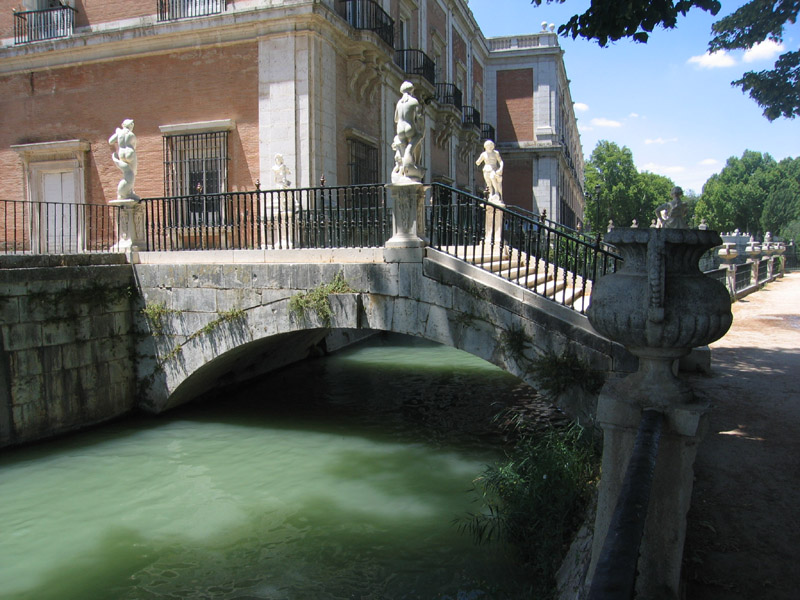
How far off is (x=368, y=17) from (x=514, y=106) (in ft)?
55.5

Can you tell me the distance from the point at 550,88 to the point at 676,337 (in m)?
29.7

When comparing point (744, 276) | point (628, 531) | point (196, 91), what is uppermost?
point (196, 91)

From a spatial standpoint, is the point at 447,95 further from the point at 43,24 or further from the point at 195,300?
the point at 195,300

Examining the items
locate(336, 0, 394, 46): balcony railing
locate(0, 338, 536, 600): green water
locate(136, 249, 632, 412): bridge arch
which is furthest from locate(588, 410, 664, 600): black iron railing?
locate(336, 0, 394, 46): balcony railing

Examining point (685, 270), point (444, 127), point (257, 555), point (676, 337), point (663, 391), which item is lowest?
point (257, 555)

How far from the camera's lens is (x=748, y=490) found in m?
4.42

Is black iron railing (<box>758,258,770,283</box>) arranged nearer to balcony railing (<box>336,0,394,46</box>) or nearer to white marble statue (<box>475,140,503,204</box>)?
white marble statue (<box>475,140,503,204</box>)

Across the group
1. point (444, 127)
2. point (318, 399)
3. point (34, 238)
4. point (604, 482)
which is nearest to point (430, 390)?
point (318, 399)

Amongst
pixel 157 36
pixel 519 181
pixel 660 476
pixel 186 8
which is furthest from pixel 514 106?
pixel 660 476

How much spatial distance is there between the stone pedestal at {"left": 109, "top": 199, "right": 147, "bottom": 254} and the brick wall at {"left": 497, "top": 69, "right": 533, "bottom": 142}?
75.7 ft

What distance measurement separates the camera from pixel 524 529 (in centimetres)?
504

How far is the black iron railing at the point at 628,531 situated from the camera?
1585 mm

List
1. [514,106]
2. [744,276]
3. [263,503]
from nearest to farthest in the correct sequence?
[263,503]
[744,276]
[514,106]

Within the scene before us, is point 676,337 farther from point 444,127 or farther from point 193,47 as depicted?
point 444,127
